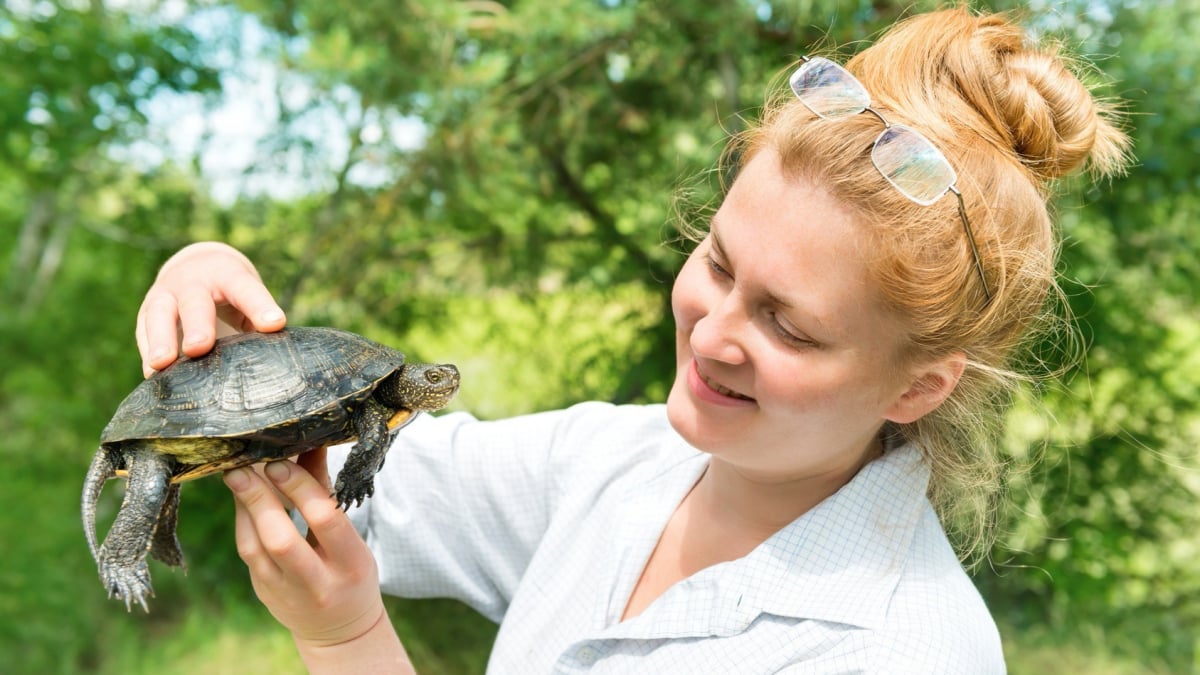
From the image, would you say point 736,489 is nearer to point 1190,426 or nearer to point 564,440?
point 564,440

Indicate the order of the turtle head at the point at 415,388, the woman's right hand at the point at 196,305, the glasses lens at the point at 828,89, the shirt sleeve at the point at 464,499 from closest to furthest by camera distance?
the glasses lens at the point at 828,89, the woman's right hand at the point at 196,305, the turtle head at the point at 415,388, the shirt sleeve at the point at 464,499

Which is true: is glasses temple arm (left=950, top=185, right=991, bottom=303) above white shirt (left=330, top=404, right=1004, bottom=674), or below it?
above

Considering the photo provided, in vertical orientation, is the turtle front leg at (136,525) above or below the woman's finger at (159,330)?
below

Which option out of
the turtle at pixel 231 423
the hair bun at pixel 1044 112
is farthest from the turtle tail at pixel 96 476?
the hair bun at pixel 1044 112

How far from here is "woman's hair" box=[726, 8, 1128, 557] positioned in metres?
1.31

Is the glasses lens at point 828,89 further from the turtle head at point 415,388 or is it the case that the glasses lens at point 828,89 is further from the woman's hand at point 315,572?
the woman's hand at point 315,572

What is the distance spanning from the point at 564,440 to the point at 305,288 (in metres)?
2.74

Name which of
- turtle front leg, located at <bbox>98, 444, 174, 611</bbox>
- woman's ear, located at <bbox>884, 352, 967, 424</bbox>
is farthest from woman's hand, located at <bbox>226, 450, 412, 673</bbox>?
woman's ear, located at <bbox>884, 352, 967, 424</bbox>

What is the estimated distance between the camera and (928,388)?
1474mm

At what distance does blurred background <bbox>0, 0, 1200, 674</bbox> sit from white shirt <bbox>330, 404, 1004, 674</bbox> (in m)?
1.67

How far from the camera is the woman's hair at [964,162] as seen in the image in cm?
131

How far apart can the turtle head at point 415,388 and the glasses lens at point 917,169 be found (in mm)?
855

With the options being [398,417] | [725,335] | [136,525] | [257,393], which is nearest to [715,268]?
[725,335]

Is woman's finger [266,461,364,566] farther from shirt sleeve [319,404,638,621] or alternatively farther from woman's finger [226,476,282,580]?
shirt sleeve [319,404,638,621]
